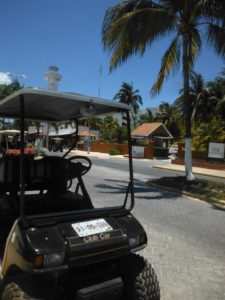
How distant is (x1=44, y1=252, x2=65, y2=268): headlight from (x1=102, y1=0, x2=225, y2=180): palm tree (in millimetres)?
9889

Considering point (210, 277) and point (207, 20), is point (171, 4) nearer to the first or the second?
point (207, 20)

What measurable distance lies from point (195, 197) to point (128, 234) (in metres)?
7.86

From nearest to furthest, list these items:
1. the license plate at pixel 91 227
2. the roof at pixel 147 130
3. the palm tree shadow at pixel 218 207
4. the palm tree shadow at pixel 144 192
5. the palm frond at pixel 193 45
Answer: the license plate at pixel 91 227 → the palm tree shadow at pixel 218 207 → the palm tree shadow at pixel 144 192 → the palm frond at pixel 193 45 → the roof at pixel 147 130

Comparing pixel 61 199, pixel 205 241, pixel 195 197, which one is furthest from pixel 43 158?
pixel 195 197

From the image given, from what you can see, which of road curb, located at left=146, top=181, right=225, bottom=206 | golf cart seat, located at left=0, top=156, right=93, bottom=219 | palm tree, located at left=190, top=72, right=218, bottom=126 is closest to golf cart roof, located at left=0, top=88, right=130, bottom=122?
golf cart seat, located at left=0, top=156, right=93, bottom=219

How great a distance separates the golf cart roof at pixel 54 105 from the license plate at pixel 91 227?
1.09 meters

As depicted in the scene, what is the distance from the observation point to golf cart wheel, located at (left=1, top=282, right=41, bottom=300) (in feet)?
8.46

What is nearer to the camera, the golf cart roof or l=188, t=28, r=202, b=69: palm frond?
the golf cart roof

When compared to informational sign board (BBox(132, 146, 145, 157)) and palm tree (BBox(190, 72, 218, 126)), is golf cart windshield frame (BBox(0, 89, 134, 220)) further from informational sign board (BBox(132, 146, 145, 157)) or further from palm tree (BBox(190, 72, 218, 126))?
palm tree (BBox(190, 72, 218, 126))

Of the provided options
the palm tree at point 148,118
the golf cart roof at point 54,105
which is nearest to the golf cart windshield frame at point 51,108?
the golf cart roof at point 54,105

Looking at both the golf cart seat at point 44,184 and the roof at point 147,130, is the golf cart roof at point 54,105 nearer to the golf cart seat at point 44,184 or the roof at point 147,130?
the golf cart seat at point 44,184

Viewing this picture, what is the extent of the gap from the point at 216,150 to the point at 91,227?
2131cm

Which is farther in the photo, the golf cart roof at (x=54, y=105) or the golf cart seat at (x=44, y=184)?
the golf cart seat at (x=44, y=184)

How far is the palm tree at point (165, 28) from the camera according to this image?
11297 millimetres
